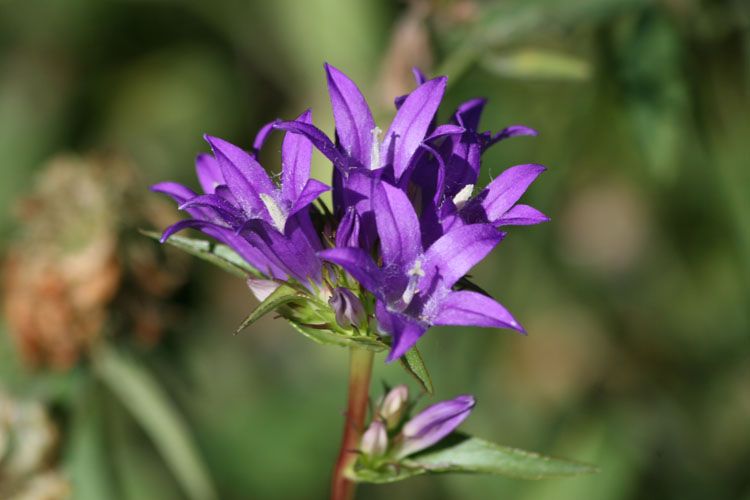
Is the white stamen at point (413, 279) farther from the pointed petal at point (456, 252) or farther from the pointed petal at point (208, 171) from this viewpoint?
the pointed petal at point (208, 171)

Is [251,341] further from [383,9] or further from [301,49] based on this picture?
[383,9]

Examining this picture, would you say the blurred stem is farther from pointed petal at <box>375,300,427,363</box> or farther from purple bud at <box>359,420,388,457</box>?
pointed petal at <box>375,300,427,363</box>

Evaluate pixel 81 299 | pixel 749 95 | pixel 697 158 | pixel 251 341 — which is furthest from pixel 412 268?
pixel 251 341

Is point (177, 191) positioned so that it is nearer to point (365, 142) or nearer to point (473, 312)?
point (365, 142)

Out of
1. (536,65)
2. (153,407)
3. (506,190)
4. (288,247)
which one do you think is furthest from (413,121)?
(153,407)

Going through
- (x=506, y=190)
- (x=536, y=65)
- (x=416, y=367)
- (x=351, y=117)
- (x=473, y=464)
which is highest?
(x=536, y=65)

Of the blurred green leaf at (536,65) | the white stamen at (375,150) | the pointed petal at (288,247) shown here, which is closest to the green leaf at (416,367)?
the pointed petal at (288,247)
